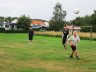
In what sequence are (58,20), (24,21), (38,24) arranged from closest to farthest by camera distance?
(24,21)
(58,20)
(38,24)

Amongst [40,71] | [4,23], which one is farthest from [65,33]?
[4,23]

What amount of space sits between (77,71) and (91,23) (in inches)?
3464

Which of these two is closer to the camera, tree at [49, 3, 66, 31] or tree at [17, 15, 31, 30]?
tree at [17, 15, 31, 30]

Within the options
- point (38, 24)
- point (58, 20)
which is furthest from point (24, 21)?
point (38, 24)

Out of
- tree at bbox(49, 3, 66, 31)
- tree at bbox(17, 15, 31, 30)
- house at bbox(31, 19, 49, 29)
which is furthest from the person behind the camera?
house at bbox(31, 19, 49, 29)

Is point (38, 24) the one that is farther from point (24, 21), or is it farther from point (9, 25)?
point (24, 21)

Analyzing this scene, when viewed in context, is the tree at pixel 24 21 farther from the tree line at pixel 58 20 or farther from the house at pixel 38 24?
the house at pixel 38 24

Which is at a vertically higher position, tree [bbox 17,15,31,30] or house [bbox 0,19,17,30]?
tree [bbox 17,15,31,30]

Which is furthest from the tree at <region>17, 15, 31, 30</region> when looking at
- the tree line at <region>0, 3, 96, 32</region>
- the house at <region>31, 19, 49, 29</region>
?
the house at <region>31, 19, 49, 29</region>

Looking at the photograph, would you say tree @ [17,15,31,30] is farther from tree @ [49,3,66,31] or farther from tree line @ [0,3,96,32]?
tree @ [49,3,66,31]

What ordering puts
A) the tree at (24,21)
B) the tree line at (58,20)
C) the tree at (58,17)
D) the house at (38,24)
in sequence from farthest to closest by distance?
the house at (38,24), the tree at (58,17), the tree at (24,21), the tree line at (58,20)

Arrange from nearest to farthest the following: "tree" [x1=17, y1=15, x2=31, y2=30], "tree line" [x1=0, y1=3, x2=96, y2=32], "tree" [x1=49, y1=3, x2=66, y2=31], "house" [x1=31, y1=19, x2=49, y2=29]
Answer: "tree line" [x1=0, y1=3, x2=96, y2=32] < "tree" [x1=17, y1=15, x2=31, y2=30] < "tree" [x1=49, y1=3, x2=66, y2=31] < "house" [x1=31, y1=19, x2=49, y2=29]

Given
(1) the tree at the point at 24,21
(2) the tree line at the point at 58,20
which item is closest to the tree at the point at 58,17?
(2) the tree line at the point at 58,20

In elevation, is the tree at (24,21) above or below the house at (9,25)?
above
